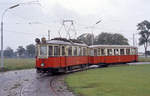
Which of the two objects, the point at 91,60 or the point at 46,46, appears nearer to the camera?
the point at 46,46

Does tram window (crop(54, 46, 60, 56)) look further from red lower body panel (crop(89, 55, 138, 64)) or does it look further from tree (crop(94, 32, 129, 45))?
tree (crop(94, 32, 129, 45))

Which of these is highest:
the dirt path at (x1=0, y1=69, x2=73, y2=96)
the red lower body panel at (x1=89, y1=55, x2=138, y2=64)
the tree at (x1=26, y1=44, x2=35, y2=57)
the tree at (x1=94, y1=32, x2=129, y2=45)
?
the tree at (x1=94, y1=32, x2=129, y2=45)

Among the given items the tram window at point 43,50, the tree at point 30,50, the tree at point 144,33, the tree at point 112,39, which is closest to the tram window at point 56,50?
the tram window at point 43,50

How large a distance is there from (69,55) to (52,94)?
43.6 feet

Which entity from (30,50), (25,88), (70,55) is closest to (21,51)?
(30,50)

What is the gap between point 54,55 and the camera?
2319 cm

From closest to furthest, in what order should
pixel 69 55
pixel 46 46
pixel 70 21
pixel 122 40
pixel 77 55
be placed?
pixel 46 46 → pixel 69 55 → pixel 77 55 → pixel 70 21 → pixel 122 40

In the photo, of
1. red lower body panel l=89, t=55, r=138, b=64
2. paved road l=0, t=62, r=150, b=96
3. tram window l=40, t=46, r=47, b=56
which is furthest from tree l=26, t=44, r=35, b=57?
paved road l=0, t=62, r=150, b=96

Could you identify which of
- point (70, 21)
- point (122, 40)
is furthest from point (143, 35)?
point (70, 21)

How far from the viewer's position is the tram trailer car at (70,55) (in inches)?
900

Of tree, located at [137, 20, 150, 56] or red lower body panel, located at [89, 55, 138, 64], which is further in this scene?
tree, located at [137, 20, 150, 56]

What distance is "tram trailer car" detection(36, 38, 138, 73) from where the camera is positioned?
22859mm

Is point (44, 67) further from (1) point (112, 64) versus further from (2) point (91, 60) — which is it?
(1) point (112, 64)

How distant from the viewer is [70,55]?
85.6 ft
